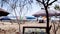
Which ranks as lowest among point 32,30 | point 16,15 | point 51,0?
point 32,30

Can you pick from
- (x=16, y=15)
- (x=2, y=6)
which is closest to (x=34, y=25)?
(x=16, y=15)

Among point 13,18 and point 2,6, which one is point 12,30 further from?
point 2,6

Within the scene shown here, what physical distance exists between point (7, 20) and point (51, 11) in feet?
3.71

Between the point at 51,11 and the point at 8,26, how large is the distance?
1.15 metres

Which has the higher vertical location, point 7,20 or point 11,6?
point 11,6

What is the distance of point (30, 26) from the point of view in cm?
535

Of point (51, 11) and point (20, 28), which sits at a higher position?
point (51, 11)

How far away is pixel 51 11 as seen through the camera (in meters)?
5.33

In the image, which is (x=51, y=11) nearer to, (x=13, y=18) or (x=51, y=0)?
(x=51, y=0)

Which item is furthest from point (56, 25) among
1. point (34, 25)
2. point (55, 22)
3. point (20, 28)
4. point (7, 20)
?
point (7, 20)

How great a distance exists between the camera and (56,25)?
211 inches

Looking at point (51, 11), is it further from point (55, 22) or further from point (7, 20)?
point (7, 20)

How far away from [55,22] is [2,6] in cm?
140

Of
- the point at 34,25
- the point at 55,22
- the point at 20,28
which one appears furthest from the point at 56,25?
the point at 20,28
